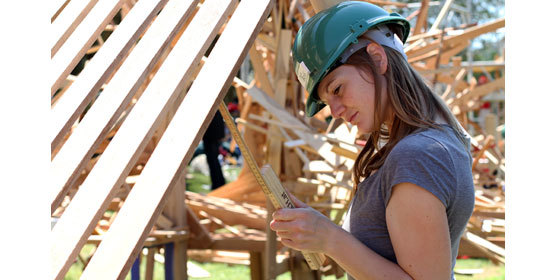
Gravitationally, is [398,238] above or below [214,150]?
above

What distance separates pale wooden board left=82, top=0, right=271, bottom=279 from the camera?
0.87 meters

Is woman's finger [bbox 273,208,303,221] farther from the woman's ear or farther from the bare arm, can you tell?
the woman's ear

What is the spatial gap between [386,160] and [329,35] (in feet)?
0.88

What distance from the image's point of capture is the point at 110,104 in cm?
116

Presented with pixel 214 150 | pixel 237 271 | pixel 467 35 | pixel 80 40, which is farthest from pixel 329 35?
pixel 214 150

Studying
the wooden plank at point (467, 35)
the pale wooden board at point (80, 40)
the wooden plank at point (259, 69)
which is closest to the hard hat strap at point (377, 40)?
the pale wooden board at point (80, 40)

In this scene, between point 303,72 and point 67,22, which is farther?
point 67,22

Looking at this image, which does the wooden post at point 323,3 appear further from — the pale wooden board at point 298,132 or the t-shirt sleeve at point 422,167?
the pale wooden board at point 298,132

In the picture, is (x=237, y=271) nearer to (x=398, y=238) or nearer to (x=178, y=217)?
(x=178, y=217)

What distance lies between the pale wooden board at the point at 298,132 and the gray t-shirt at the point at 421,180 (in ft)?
5.73

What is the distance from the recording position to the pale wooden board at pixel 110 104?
1.06 m

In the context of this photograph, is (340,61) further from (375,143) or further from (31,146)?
(31,146)

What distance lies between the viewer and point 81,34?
57.6 inches
